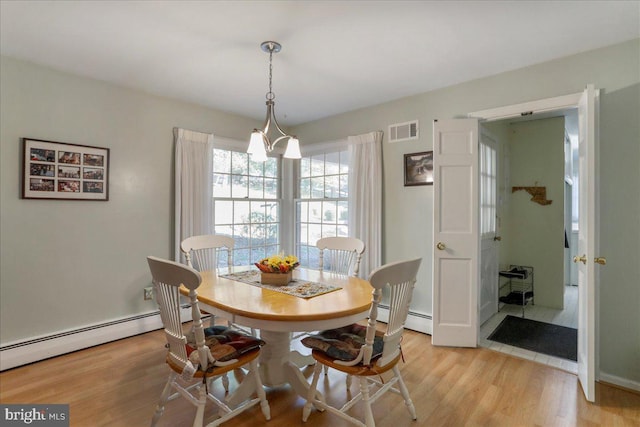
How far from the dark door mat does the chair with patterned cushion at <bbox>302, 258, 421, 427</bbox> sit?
1.74 metres

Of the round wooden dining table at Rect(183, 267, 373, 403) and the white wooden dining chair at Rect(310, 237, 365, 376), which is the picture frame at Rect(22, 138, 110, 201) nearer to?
the round wooden dining table at Rect(183, 267, 373, 403)

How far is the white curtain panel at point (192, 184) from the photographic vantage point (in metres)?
3.39

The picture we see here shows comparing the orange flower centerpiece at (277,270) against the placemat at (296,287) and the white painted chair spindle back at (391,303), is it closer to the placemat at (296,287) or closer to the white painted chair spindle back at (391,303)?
the placemat at (296,287)

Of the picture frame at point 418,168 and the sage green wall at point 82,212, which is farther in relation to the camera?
the picture frame at point 418,168

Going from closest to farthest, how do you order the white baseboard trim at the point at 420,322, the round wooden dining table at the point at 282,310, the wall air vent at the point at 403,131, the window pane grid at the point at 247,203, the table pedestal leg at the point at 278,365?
the round wooden dining table at the point at 282,310, the table pedestal leg at the point at 278,365, the white baseboard trim at the point at 420,322, the wall air vent at the point at 403,131, the window pane grid at the point at 247,203

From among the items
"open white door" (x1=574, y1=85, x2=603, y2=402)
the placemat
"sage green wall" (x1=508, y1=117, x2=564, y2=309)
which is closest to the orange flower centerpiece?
the placemat

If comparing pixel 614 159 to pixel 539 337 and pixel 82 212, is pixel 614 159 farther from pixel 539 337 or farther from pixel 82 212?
pixel 82 212

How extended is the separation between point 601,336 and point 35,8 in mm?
4421

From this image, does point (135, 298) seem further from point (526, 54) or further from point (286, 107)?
point (526, 54)

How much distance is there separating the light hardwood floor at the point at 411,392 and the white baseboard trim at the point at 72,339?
0.25 feet

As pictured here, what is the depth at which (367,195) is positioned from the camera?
3643 mm

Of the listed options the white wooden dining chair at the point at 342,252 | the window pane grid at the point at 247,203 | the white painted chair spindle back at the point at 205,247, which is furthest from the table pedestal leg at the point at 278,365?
the window pane grid at the point at 247,203

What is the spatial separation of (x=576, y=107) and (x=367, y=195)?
1980 millimetres

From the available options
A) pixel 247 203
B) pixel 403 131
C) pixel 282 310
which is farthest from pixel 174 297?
pixel 403 131
